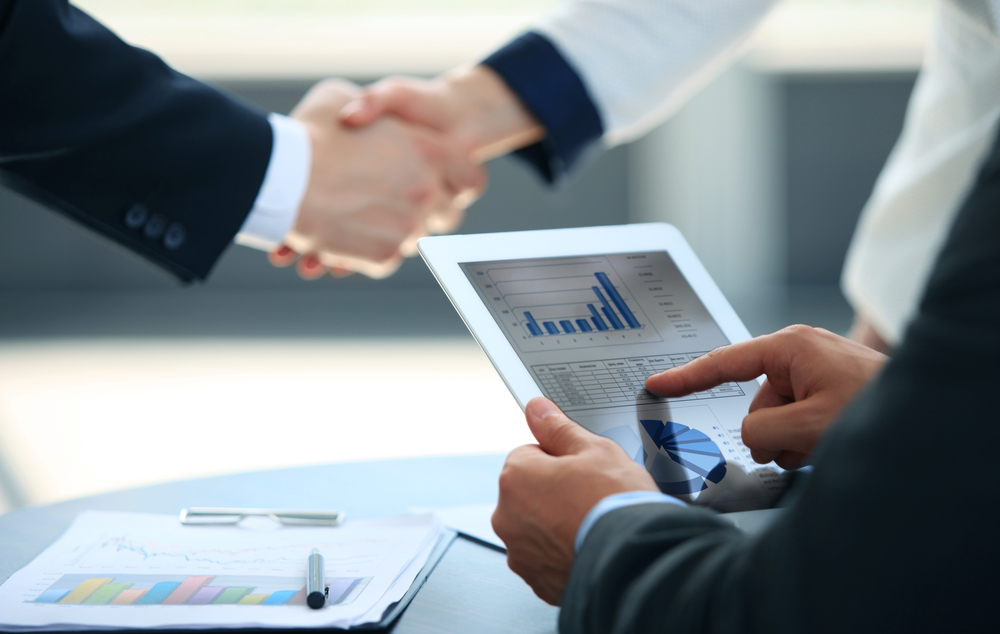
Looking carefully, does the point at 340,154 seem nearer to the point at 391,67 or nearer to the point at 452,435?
the point at 452,435

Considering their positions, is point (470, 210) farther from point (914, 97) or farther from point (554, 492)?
point (554, 492)

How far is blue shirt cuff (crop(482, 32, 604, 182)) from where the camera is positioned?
1367 mm

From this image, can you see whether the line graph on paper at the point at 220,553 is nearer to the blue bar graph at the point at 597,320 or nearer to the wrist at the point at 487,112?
the blue bar graph at the point at 597,320

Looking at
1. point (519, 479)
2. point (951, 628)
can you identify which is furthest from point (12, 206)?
point (951, 628)

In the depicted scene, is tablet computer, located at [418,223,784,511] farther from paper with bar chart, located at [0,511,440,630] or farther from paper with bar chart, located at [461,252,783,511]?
paper with bar chart, located at [0,511,440,630]

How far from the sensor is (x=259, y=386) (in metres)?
2.71

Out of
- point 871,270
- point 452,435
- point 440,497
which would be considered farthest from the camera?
point 452,435

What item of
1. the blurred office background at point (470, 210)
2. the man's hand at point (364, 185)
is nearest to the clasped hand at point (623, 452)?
the man's hand at point (364, 185)

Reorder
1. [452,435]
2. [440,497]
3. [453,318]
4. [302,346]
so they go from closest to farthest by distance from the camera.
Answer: [440,497] → [452,435] → [302,346] → [453,318]

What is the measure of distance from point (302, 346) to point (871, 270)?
89.0 inches

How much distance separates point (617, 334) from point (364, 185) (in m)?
0.78

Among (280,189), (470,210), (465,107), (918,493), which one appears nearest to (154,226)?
(280,189)

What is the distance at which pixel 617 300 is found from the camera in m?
0.67

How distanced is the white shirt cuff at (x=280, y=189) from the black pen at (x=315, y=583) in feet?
2.24
